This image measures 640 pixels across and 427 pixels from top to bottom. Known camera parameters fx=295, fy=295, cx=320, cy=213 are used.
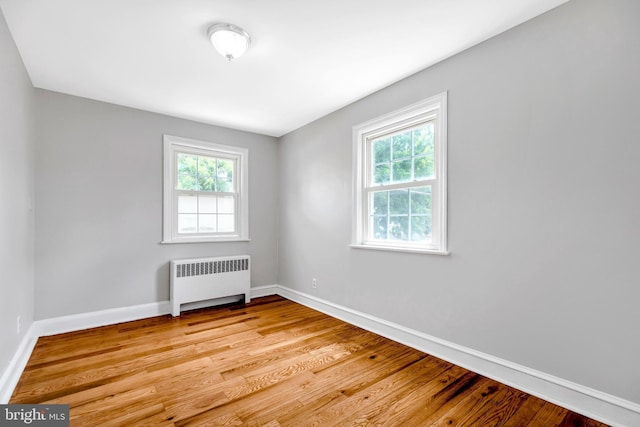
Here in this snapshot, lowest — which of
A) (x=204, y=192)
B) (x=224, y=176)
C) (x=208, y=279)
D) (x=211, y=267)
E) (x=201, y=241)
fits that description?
(x=208, y=279)

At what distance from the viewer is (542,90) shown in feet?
6.40

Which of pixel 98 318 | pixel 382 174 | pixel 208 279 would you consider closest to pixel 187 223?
pixel 208 279

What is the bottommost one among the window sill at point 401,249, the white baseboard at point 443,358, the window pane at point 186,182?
the white baseboard at point 443,358

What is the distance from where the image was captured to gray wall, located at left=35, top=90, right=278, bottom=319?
9.98 ft

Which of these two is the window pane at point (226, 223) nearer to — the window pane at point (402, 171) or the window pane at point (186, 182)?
the window pane at point (186, 182)

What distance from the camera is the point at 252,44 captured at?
230 cm

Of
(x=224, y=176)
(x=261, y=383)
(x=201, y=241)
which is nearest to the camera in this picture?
(x=261, y=383)

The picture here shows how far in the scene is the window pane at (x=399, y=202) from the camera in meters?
2.88

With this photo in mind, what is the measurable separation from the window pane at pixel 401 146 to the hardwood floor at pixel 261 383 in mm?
1826

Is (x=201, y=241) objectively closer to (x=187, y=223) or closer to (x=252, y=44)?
(x=187, y=223)

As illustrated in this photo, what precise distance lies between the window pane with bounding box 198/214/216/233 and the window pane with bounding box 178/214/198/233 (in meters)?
0.05

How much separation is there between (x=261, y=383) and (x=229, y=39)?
8.19ft

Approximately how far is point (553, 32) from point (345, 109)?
2.00 m

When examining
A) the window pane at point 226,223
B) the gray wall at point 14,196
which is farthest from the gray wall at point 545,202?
the gray wall at point 14,196
